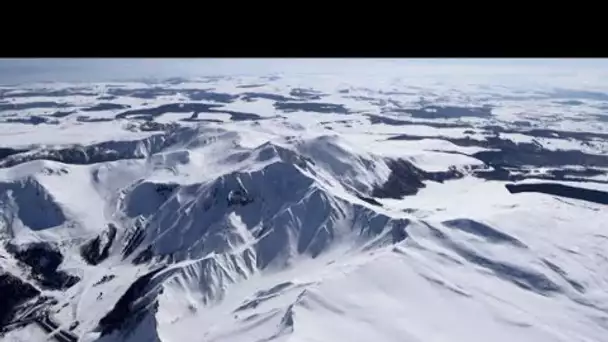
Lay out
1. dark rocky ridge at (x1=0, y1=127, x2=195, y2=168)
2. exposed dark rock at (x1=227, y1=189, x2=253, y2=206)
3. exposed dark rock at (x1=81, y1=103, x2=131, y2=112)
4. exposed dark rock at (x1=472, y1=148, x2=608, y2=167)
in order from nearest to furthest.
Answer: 1. exposed dark rock at (x1=227, y1=189, x2=253, y2=206)
2. dark rocky ridge at (x1=0, y1=127, x2=195, y2=168)
3. exposed dark rock at (x1=472, y1=148, x2=608, y2=167)
4. exposed dark rock at (x1=81, y1=103, x2=131, y2=112)

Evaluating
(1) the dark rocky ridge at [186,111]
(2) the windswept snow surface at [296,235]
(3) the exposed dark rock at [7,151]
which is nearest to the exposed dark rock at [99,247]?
(2) the windswept snow surface at [296,235]

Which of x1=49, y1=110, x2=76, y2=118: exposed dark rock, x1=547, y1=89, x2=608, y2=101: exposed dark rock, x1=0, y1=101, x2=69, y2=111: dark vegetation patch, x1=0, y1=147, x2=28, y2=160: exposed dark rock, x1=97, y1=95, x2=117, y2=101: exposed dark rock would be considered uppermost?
x1=547, y1=89, x2=608, y2=101: exposed dark rock

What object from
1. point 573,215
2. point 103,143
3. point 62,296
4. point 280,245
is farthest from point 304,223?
point 103,143

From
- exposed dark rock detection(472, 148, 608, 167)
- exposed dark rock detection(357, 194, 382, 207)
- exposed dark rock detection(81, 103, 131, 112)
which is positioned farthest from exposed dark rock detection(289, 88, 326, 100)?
exposed dark rock detection(357, 194, 382, 207)

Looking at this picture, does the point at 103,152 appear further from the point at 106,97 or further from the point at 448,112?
the point at 448,112

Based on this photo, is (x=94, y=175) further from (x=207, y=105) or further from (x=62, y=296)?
(x=207, y=105)

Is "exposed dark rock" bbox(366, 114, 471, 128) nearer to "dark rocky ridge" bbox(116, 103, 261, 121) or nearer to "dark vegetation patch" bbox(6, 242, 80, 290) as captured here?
"dark rocky ridge" bbox(116, 103, 261, 121)

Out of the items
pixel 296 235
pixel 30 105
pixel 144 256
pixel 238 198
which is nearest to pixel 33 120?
pixel 30 105
